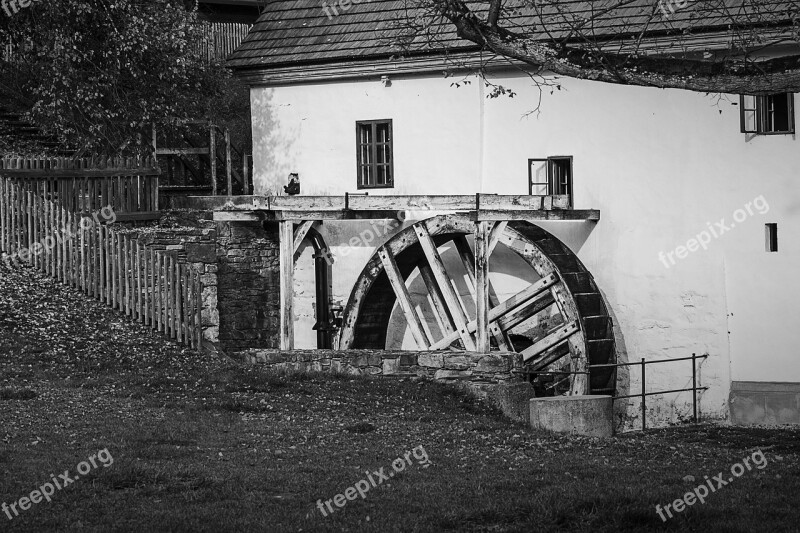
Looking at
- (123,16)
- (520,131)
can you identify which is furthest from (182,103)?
(520,131)

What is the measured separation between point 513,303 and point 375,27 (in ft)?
18.0

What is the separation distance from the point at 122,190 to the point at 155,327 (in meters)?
4.51

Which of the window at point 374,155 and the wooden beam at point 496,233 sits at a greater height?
the window at point 374,155

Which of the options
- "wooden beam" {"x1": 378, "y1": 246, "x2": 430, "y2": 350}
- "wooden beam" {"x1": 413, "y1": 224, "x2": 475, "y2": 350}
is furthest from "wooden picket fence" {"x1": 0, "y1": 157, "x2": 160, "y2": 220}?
"wooden beam" {"x1": 413, "y1": 224, "x2": 475, "y2": 350}

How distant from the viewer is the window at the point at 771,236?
17.8m

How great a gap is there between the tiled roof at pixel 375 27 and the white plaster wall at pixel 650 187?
0.71 meters

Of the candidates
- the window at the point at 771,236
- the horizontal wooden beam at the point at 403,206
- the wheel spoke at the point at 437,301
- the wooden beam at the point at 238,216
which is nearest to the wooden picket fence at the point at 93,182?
the horizontal wooden beam at the point at 403,206

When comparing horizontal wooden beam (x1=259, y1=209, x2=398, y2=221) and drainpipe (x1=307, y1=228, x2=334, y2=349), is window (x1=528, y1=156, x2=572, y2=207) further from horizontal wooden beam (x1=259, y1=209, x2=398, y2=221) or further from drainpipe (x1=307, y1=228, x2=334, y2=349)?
drainpipe (x1=307, y1=228, x2=334, y2=349)

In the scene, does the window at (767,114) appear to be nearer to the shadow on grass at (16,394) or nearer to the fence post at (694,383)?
the fence post at (694,383)

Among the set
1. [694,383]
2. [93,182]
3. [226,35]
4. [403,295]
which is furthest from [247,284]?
[226,35]

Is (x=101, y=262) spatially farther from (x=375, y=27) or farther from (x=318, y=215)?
(x=375, y=27)

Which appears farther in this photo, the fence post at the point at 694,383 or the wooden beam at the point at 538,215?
the wooden beam at the point at 538,215

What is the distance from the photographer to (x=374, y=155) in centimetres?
2111

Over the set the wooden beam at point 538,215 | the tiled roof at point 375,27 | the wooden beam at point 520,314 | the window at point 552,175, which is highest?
the tiled roof at point 375,27
